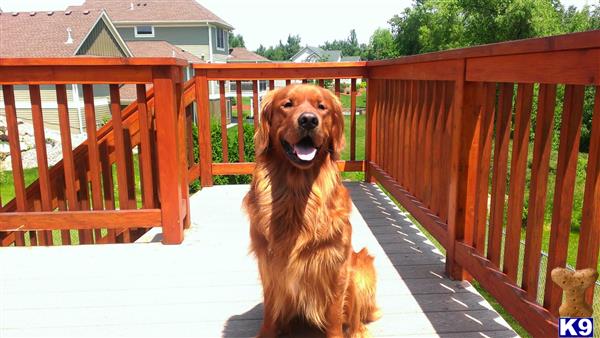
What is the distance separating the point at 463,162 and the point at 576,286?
1164mm

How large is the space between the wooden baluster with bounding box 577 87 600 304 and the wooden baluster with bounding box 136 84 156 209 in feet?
8.63

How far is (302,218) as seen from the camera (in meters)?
1.99

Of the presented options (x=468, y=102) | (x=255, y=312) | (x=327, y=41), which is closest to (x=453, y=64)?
(x=468, y=102)

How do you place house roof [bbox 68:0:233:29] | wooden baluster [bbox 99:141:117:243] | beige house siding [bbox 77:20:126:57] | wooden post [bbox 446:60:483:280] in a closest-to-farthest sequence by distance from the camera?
wooden post [bbox 446:60:483:280] < wooden baluster [bbox 99:141:117:243] < beige house siding [bbox 77:20:126:57] < house roof [bbox 68:0:233:29]

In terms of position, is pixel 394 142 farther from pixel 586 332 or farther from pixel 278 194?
pixel 586 332

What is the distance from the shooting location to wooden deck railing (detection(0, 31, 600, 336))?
65.2 inches

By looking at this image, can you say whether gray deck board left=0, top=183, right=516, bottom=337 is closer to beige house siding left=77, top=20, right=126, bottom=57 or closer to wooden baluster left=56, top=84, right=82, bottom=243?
wooden baluster left=56, top=84, right=82, bottom=243

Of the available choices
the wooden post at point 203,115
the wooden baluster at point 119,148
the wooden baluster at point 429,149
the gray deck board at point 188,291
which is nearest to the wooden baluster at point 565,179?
the gray deck board at point 188,291

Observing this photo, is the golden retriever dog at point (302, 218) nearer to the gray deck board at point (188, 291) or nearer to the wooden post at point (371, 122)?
the gray deck board at point (188, 291)

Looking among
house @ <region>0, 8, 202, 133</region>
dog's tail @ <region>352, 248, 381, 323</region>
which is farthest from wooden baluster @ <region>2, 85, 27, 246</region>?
house @ <region>0, 8, 202, 133</region>

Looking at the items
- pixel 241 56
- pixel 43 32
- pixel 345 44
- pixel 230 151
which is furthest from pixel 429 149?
pixel 345 44

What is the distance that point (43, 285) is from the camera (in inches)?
107

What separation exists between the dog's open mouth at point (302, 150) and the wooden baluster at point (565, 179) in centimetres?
93

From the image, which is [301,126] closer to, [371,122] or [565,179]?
[565,179]
